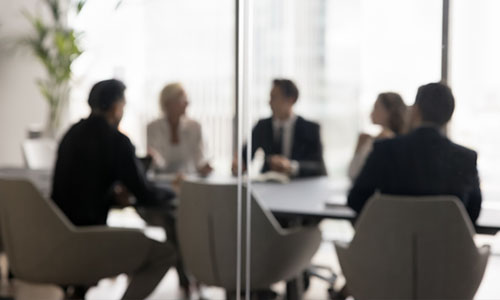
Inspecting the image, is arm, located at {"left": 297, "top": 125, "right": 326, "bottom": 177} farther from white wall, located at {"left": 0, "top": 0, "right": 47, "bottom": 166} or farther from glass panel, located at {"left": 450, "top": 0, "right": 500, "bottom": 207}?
white wall, located at {"left": 0, "top": 0, "right": 47, "bottom": 166}

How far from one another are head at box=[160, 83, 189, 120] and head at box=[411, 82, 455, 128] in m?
0.85

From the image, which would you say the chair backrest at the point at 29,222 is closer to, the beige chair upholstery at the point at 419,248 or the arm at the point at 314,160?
the arm at the point at 314,160

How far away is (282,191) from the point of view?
239 cm

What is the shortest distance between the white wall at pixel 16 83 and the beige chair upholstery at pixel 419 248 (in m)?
1.36

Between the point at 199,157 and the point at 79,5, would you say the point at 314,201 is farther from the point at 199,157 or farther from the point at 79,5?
the point at 79,5

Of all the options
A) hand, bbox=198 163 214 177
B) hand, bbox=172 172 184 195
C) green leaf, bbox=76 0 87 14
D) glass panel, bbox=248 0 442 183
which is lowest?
hand, bbox=172 172 184 195

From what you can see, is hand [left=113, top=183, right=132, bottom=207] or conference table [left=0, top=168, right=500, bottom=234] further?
hand [left=113, top=183, right=132, bottom=207]

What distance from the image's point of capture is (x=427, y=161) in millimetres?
2152

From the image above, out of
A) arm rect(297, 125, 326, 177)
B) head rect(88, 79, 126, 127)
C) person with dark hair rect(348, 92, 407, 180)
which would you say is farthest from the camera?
head rect(88, 79, 126, 127)

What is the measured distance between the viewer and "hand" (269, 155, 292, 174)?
2.39 m

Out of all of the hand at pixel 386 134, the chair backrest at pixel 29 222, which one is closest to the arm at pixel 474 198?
the hand at pixel 386 134

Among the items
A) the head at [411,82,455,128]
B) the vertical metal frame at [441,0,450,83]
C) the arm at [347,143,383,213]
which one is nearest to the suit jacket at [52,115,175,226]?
the arm at [347,143,383,213]

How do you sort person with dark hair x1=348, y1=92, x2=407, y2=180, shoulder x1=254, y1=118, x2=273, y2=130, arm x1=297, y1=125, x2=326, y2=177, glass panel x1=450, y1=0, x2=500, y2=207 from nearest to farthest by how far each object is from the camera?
glass panel x1=450, y1=0, x2=500, y2=207
person with dark hair x1=348, y1=92, x2=407, y2=180
arm x1=297, y1=125, x2=326, y2=177
shoulder x1=254, y1=118, x2=273, y2=130

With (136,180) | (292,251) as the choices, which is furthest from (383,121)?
(136,180)
